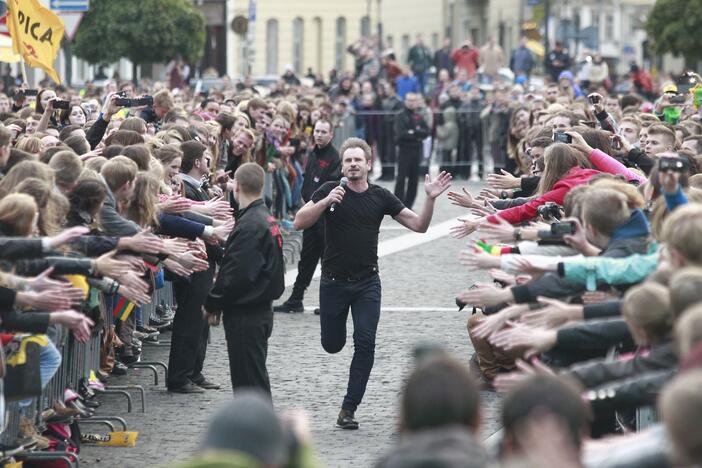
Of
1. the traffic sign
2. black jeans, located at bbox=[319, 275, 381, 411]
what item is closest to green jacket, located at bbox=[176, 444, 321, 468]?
black jeans, located at bbox=[319, 275, 381, 411]

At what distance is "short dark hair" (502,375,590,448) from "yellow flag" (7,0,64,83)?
583 inches

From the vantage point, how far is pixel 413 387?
19.0ft

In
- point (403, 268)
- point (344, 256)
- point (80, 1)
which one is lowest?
point (403, 268)

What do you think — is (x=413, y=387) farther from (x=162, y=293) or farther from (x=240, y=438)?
(x=162, y=293)

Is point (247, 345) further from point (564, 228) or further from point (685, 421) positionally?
point (685, 421)

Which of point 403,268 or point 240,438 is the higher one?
point 240,438

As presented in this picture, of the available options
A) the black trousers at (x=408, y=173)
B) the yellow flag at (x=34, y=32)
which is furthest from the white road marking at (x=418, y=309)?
the black trousers at (x=408, y=173)

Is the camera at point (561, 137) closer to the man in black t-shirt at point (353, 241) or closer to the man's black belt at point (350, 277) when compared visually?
the man in black t-shirt at point (353, 241)

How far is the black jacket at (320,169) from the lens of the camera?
59.4 feet

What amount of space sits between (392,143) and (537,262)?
2532 centimetres

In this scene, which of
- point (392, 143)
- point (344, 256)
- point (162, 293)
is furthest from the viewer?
point (392, 143)

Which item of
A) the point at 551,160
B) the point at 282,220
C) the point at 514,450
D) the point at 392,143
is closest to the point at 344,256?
the point at 551,160

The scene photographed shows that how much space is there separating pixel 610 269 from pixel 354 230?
3344 mm

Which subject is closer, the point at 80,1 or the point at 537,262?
the point at 537,262
